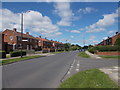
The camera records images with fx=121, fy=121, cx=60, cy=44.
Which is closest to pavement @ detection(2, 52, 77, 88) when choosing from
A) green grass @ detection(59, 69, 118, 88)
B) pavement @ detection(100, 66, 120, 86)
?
green grass @ detection(59, 69, 118, 88)

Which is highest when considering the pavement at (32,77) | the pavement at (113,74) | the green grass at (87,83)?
the green grass at (87,83)

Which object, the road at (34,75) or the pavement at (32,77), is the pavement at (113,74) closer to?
the road at (34,75)

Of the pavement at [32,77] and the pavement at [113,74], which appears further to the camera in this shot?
the pavement at [113,74]

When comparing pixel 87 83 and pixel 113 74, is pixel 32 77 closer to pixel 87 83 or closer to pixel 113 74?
pixel 87 83

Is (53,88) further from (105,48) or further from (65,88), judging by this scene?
(105,48)

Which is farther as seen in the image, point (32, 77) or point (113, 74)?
point (113, 74)

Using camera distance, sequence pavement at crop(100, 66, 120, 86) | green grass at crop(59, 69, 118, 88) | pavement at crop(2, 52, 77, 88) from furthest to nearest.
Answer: pavement at crop(100, 66, 120, 86)
pavement at crop(2, 52, 77, 88)
green grass at crop(59, 69, 118, 88)

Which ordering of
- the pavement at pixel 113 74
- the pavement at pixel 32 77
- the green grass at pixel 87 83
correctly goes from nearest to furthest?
the green grass at pixel 87 83
the pavement at pixel 32 77
the pavement at pixel 113 74

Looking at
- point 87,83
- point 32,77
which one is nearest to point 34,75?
point 32,77

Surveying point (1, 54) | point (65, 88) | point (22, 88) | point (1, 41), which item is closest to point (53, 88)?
point (65, 88)

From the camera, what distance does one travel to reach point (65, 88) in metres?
5.12

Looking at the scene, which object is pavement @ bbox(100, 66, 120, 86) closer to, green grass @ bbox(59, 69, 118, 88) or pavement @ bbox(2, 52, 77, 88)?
green grass @ bbox(59, 69, 118, 88)

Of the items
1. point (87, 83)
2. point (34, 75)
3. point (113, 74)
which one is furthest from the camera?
point (113, 74)

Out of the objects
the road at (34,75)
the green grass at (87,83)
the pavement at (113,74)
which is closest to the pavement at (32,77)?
the road at (34,75)
